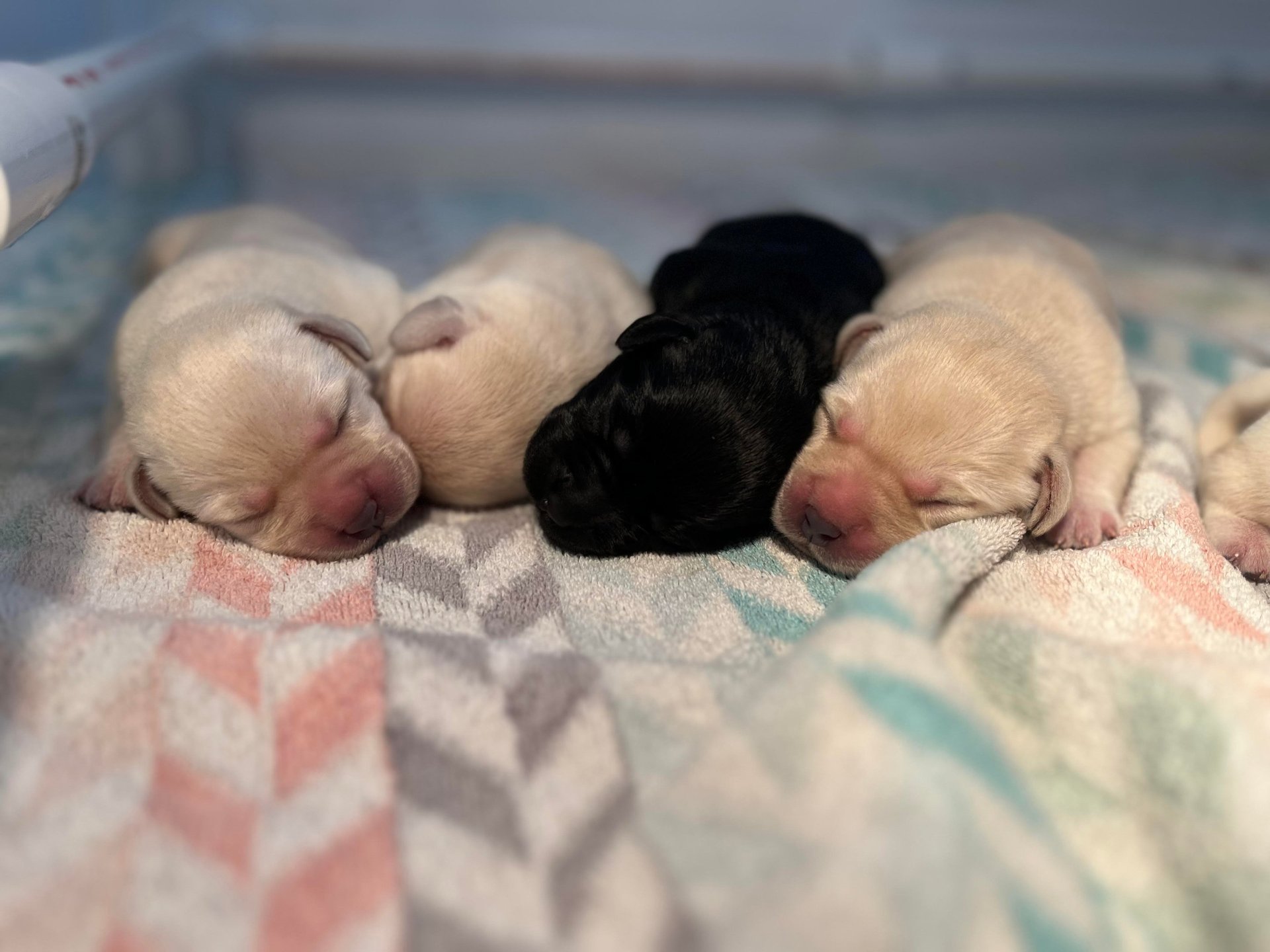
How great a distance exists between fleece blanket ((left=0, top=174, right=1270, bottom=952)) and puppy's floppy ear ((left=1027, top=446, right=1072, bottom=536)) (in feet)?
0.18

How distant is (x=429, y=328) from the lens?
5.85ft

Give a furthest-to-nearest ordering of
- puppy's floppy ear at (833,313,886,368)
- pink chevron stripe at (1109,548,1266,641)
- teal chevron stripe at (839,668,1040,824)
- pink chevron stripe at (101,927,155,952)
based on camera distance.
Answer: puppy's floppy ear at (833,313,886,368), pink chevron stripe at (1109,548,1266,641), teal chevron stripe at (839,668,1040,824), pink chevron stripe at (101,927,155,952)

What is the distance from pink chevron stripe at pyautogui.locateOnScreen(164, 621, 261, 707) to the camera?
1122 millimetres

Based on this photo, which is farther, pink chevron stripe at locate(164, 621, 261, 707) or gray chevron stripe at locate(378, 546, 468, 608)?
gray chevron stripe at locate(378, 546, 468, 608)

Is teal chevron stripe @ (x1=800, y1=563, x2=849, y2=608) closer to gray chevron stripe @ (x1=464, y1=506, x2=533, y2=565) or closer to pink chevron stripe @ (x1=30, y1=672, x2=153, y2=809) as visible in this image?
gray chevron stripe @ (x1=464, y1=506, x2=533, y2=565)

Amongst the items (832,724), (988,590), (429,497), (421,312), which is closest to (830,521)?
(988,590)

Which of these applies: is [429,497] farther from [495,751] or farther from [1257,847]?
[1257,847]

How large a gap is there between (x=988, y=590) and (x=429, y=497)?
40.1 inches

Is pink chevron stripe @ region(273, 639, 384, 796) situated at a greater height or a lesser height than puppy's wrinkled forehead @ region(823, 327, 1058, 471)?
lesser

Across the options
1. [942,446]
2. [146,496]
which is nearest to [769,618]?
[942,446]

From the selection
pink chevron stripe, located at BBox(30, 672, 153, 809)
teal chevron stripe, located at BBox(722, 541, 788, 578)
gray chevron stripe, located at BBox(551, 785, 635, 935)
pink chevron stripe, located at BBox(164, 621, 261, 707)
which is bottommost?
teal chevron stripe, located at BBox(722, 541, 788, 578)

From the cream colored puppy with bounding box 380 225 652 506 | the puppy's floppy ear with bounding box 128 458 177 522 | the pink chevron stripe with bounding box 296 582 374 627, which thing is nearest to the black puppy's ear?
the cream colored puppy with bounding box 380 225 652 506

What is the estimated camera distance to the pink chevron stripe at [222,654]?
1.12m

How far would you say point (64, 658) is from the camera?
1.14 m
